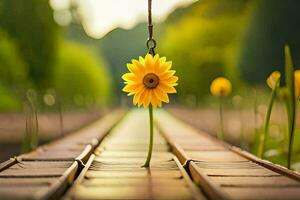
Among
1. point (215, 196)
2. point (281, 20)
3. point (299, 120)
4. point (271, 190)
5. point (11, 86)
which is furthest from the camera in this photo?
point (11, 86)

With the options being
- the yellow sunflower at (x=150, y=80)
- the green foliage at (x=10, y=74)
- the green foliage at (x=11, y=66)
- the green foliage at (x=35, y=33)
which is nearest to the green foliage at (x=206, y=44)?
the green foliage at (x=35, y=33)

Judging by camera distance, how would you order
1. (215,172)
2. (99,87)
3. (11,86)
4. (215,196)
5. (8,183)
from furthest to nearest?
(99,87) < (11,86) < (215,172) < (8,183) < (215,196)

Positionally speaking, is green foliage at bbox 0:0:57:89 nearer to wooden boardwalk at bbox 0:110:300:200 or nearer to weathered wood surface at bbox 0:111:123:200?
weathered wood surface at bbox 0:111:123:200

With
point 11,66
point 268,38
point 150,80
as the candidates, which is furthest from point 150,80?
point 268,38

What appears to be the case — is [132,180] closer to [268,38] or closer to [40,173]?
[40,173]

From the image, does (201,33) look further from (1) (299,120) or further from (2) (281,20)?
(1) (299,120)

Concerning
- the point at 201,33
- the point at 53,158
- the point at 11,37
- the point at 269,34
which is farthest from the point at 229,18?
the point at 53,158

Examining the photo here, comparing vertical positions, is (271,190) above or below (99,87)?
below

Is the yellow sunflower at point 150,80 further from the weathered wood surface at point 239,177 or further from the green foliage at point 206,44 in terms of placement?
the green foliage at point 206,44
